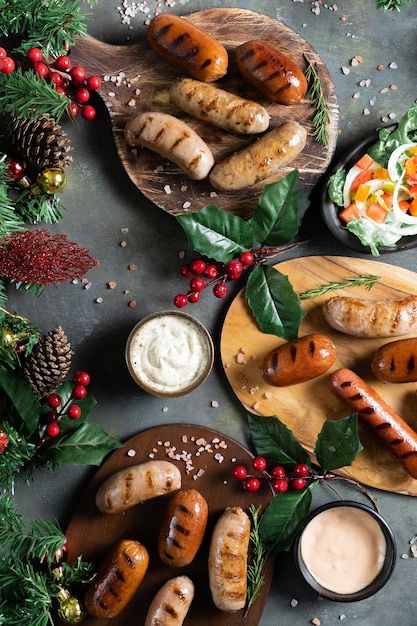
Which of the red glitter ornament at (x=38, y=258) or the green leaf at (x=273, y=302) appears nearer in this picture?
the red glitter ornament at (x=38, y=258)

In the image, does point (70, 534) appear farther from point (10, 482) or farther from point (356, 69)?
point (356, 69)

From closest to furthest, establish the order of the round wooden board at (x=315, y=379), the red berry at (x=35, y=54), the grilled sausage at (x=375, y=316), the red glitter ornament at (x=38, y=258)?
the red glitter ornament at (x=38, y=258) < the red berry at (x=35, y=54) < the grilled sausage at (x=375, y=316) < the round wooden board at (x=315, y=379)

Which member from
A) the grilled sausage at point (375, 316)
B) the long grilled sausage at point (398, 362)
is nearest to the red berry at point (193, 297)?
the grilled sausage at point (375, 316)

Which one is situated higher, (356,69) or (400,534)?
(356,69)

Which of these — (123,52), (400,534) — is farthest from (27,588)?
(123,52)

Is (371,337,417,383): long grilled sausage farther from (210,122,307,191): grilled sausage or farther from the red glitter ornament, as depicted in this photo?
the red glitter ornament

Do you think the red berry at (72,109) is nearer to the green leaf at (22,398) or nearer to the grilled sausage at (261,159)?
the grilled sausage at (261,159)

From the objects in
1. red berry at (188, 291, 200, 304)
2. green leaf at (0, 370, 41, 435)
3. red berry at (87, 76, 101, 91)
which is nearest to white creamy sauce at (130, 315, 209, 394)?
red berry at (188, 291, 200, 304)
